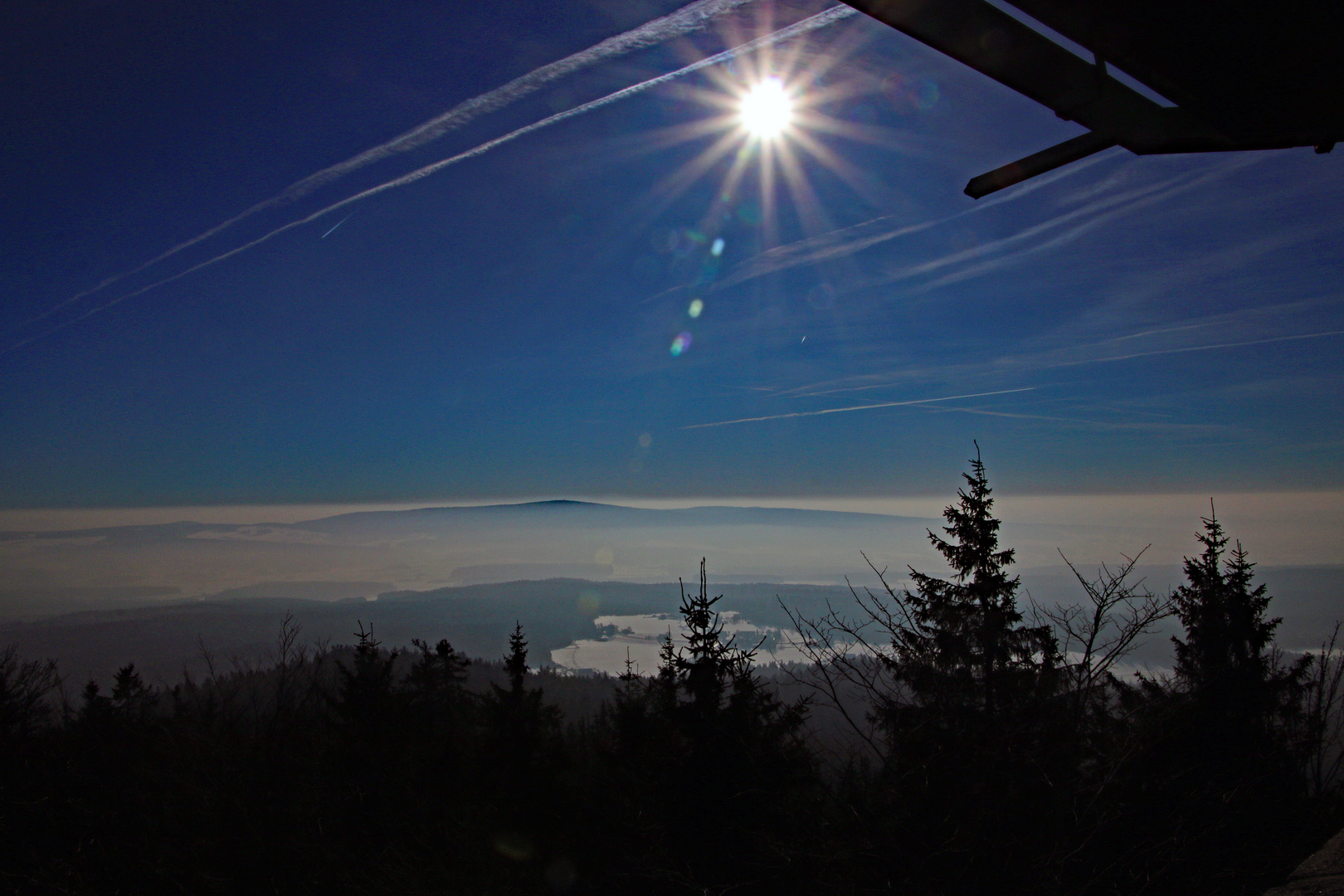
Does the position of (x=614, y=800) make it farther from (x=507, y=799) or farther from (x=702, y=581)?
(x=702, y=581)

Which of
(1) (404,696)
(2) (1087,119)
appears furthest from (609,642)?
(2) (1087,119)

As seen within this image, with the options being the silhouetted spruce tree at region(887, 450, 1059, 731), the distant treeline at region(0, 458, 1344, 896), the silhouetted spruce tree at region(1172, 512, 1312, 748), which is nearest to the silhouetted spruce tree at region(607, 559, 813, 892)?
the distant treeline at region(0, 458, 1344, 896)

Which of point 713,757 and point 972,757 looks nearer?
point 972,757

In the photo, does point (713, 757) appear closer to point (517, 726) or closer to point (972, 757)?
point (972, 757)

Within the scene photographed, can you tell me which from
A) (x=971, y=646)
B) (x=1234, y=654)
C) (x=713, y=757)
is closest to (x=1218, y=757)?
(x=1234, y=654)

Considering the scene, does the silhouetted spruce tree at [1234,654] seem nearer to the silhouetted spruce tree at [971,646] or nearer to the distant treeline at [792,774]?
the distant treeline at [792,774]

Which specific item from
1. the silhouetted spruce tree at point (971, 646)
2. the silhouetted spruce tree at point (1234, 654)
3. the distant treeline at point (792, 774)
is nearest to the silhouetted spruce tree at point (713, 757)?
the distant treeline at point (792, 774)

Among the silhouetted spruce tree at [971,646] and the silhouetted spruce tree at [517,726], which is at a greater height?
the silhouetted spruce tree at [971,646]

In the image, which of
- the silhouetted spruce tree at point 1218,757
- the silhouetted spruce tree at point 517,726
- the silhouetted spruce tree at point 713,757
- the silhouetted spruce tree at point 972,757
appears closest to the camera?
the silhouetted spruce tree at point 972,757
